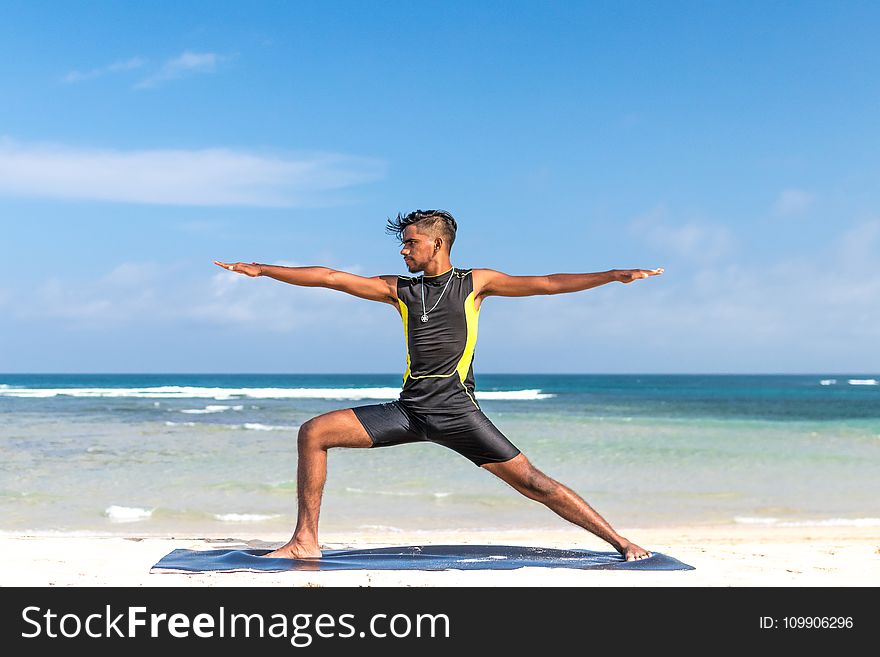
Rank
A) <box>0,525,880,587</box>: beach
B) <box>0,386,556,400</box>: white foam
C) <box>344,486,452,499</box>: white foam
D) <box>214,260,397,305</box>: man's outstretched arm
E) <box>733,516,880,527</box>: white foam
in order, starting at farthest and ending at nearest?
<box>0,386,556,400</box>: white foam < <box>344,486,452,499</box>: white foam < <box>733,516,880,527</box>: white foam < <box>214,260,397,305</box>: man's outstretched arm < <box>0,525,880,587</box>: beach

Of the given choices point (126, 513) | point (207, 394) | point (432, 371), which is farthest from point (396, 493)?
point (207, 394)

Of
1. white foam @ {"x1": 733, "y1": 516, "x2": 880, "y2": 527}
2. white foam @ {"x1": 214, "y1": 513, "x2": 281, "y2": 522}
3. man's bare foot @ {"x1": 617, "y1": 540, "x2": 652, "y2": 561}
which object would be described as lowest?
white foam @ {"x1": 733, "y1": 516, "x2": 880, "y2": 527}

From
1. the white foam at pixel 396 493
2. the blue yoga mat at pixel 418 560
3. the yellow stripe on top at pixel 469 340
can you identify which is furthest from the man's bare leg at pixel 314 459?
the white foam at pixel 396 493

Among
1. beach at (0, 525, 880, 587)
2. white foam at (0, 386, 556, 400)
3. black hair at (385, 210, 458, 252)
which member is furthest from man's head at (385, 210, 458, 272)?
white foam at (0, 386, 556, 400)

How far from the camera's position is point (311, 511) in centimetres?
568

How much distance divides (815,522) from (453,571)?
5.44 meters

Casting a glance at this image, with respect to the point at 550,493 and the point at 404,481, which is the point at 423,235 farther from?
the point at 404,481

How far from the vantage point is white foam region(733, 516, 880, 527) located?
9.17m

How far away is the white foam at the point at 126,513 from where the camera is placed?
29.4ft

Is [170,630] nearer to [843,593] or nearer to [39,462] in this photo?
[843,593]

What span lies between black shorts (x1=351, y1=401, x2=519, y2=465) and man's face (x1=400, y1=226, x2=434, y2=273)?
0.88 meters

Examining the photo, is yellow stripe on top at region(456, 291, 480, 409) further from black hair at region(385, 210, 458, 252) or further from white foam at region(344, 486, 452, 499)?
white foam at region(344, 486, 452, 499)

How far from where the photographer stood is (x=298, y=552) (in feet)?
18.6

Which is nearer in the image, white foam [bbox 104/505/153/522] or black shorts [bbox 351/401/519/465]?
black shorts [bbox 351/401/519/465]
